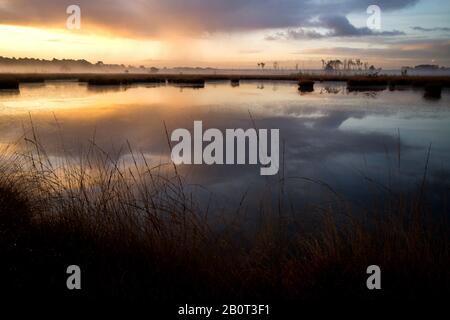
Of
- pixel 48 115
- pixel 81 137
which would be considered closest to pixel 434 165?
pixel 81 137

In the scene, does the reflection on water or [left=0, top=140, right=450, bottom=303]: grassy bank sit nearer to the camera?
[left=0, top=140, right=450, bottom=303]: grassy bank

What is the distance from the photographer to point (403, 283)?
3438 mm

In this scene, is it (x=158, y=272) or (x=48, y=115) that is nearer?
(x=158, y=272)

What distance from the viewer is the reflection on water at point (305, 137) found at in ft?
29.0

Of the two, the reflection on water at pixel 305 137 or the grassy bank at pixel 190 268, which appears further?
the reflection on water at pixel 305 137

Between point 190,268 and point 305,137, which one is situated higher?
point 305,137

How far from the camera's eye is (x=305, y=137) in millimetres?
15031

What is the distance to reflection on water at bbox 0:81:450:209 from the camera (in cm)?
885

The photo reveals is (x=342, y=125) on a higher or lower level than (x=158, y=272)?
higher

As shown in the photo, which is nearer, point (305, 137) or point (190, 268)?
point (190, 268)
